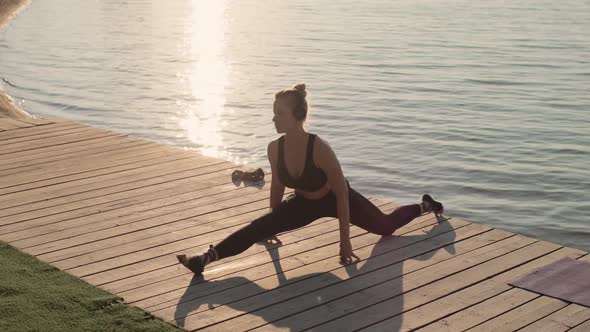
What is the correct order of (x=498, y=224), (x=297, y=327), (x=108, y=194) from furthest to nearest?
(x=498, y=224)
(x=108, y=194)
(x=297, y=327)

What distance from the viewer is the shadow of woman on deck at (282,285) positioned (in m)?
6.09

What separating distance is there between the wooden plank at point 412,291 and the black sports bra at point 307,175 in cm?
93

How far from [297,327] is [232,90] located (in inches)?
626

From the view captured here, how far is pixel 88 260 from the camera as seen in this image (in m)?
7.03

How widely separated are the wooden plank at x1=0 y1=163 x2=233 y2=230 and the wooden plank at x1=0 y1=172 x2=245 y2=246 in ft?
0.30

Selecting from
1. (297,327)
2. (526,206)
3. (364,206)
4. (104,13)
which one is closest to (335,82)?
(526,206)

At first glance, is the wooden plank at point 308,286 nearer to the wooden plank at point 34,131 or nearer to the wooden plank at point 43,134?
the wooden plank at point 43,134

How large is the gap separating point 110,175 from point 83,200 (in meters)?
0.92

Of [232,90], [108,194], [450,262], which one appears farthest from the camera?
[232,90]

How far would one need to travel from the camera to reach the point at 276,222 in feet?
23.1

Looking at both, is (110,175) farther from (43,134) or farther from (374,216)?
(374,216)

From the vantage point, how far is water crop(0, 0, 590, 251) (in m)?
13.5

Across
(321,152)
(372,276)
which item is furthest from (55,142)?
(372,276)

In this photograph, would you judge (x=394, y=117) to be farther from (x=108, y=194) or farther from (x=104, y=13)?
(x=104, y=13)
